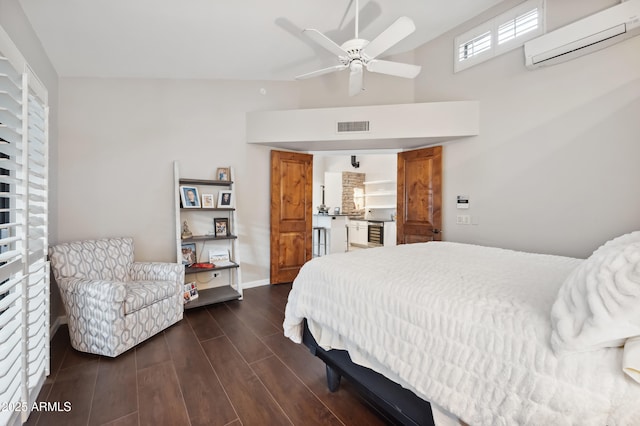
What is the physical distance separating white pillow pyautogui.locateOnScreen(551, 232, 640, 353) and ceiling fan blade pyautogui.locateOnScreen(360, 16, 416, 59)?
1.81m

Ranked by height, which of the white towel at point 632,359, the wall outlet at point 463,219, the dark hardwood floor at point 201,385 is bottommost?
the dark hardwood floor at point 201,385

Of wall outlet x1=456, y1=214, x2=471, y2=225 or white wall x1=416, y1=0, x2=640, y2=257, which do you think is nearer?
white wall x1=416, y1=0, x2=640, y2=257

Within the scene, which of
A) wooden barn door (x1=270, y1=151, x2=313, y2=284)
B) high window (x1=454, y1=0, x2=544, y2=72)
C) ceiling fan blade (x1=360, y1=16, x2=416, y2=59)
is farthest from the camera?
wooden barn door (x1=270, y1=151, x2=313, y2=284)

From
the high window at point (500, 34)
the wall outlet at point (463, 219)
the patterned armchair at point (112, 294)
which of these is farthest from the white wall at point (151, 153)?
the wall outlet at point (463, 219)

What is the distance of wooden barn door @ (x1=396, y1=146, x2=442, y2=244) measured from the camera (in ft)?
12.1

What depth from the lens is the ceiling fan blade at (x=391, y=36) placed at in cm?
192

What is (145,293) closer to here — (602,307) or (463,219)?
(602,307)

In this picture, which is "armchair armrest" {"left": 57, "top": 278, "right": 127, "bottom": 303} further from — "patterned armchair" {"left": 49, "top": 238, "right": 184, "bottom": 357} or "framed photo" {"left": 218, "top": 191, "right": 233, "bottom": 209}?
"framed photo" {"left": 218, "top": 191, "right": 233, "bottom": 209}

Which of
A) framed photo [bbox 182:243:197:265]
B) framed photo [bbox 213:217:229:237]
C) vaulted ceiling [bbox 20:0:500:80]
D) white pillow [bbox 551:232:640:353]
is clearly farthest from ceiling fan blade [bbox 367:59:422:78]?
framed photo [bbox 182:243:197:265]

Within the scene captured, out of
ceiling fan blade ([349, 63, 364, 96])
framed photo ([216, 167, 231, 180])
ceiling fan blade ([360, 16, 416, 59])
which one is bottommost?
framed photo ([216, 167, 231, 180])

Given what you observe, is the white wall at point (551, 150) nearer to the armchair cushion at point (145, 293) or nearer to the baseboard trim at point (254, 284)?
the baseboard trim at point (254, 284)

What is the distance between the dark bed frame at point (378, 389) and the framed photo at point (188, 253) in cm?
225

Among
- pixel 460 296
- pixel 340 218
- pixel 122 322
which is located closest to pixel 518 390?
pixel 460 296

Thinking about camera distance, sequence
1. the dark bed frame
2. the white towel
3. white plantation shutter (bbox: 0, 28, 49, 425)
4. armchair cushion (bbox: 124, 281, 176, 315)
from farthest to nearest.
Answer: armchair cushion (bbox: 124, 281, 176, 315) → white plantation shutter (bbox: 0, 28, 49, 425) → the dark bed frame → the white towel
